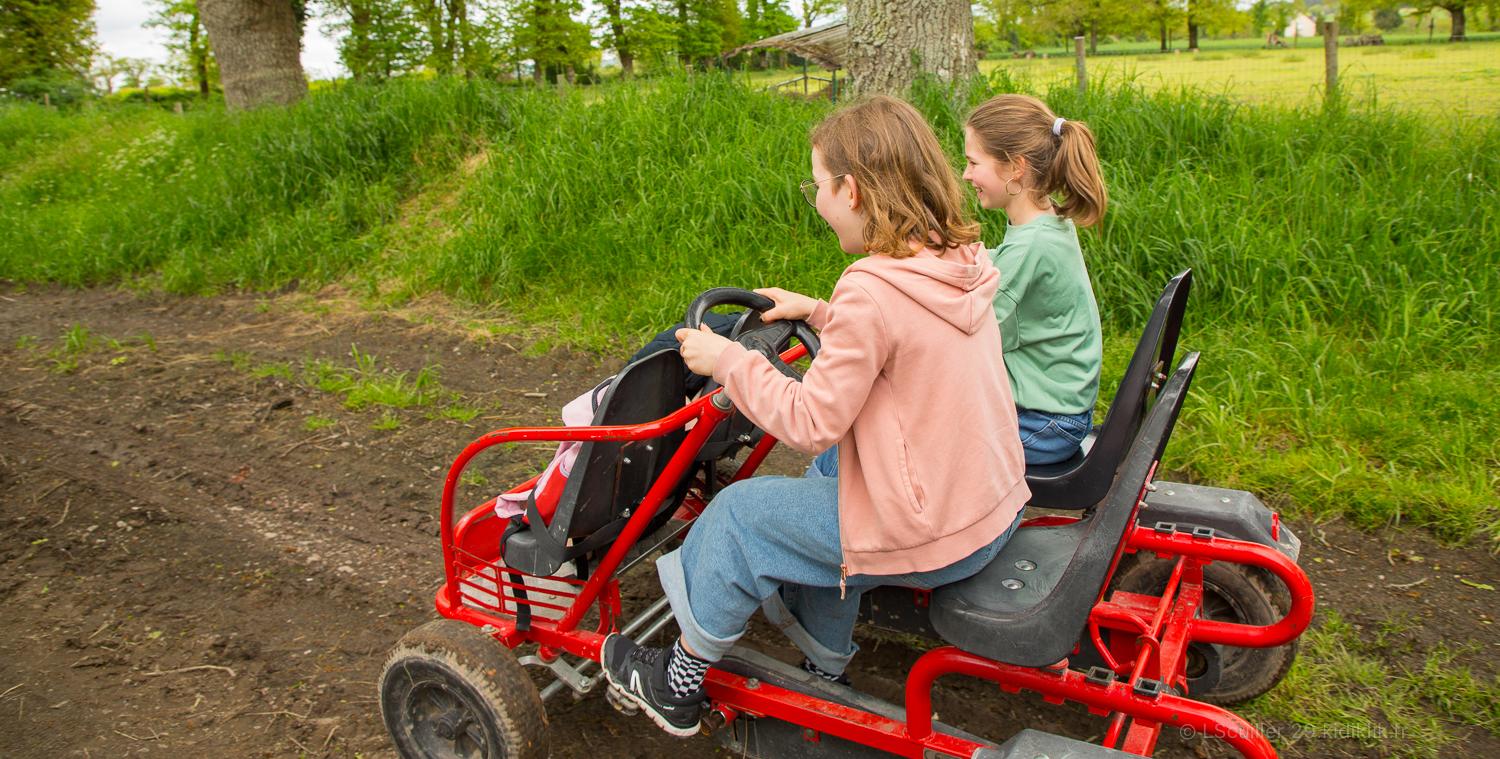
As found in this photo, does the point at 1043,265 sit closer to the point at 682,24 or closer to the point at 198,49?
the point at 682,24

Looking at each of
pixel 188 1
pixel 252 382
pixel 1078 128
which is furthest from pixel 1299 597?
pixel 188 1

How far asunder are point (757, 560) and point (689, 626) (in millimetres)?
229

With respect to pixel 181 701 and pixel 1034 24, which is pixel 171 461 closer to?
pixel 181 701

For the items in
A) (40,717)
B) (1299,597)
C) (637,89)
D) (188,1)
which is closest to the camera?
(1299,597)

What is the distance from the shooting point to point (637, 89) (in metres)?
7.35

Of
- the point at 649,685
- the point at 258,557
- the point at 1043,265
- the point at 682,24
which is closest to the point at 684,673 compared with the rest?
the point at 649,685

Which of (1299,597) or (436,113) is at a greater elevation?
(436,113)

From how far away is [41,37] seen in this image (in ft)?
75.6

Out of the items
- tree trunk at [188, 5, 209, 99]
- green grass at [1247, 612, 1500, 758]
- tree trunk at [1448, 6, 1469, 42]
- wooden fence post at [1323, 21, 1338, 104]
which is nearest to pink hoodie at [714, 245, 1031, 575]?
green grass at [1247, 612, 1500, 758]

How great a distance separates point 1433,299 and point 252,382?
5688 millimetres

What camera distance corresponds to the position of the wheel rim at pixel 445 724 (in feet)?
8.31

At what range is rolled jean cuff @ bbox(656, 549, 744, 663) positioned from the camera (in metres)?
→ 2.28

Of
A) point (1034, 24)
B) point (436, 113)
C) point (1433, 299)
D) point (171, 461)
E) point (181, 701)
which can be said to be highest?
point (1034, 24)

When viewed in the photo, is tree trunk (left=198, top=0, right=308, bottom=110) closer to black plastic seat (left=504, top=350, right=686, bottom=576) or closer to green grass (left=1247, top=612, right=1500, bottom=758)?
black plastic seat (left=504, top=350, right=686, bottom=576)
